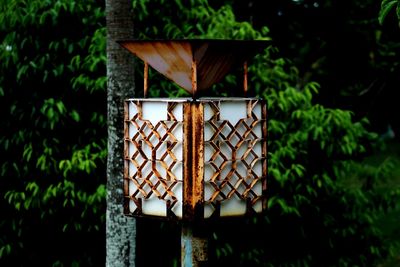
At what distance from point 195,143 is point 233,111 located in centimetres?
32

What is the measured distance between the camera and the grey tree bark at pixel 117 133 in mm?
6289

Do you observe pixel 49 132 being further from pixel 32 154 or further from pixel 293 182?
pixel 293 182

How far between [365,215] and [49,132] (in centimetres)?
319

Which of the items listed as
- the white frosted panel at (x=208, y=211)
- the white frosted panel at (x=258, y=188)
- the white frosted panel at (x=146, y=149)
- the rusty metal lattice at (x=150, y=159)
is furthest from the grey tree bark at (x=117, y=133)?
the white frosted panel at (x=208, y=211)

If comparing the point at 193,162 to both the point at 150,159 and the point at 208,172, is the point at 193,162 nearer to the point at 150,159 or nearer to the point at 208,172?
the point at 208,172

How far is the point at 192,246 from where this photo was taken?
199 inches

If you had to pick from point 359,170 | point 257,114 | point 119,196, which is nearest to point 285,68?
point 359,170

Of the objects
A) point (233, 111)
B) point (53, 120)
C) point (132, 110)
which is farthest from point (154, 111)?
point (53, 120)

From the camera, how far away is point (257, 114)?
5.08m

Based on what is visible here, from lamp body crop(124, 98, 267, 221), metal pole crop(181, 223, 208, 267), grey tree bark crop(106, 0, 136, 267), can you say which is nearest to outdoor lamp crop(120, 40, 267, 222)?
lamp body crop(124, 98, 267, 221)

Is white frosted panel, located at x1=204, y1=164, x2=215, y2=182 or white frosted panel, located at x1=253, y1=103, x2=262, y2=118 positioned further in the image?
white frosted panel, located at x1=253, y1=103, x2=262, y2=118

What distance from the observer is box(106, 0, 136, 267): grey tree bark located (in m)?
6.29

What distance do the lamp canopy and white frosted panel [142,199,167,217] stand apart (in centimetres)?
62

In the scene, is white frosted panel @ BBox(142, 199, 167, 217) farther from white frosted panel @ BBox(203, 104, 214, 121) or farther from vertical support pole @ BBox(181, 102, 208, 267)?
white frosted panel @ BBox(203, 104, 214, 121)
